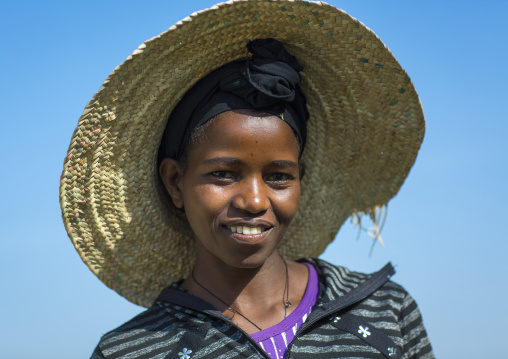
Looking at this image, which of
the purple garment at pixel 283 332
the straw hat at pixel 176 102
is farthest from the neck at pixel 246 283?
the straw hat at pixel 176 102

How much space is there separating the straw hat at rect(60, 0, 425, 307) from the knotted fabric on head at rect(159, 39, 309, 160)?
5 cm

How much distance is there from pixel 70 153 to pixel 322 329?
1173 millimetres

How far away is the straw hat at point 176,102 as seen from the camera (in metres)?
2.48

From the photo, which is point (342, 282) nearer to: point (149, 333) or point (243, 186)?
point (243, 186)

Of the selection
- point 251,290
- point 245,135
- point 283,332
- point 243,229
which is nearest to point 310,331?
point 283,332

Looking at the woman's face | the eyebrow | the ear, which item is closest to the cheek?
the woman's face

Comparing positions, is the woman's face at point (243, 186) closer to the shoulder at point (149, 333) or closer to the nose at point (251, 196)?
the nose at point (251, 196)

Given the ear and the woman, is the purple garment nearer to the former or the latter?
the woman

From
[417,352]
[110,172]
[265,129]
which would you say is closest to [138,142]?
[110,172]

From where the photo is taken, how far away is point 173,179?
2725 mm

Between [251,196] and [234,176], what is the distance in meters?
0.11

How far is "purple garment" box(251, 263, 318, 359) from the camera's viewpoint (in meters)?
2.40

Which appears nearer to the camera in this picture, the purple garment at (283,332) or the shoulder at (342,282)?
the purple garment at (283,332)

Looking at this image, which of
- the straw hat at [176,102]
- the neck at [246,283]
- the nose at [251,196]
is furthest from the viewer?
the neck at [246,283]
